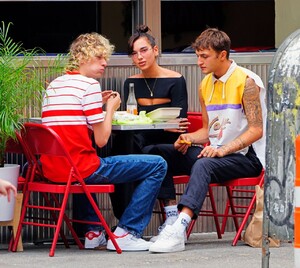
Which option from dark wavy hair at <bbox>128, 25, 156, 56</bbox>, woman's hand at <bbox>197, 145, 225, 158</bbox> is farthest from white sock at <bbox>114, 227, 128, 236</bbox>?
dark wavy hair at <bbox>128, 25, 156, 56</bbox>

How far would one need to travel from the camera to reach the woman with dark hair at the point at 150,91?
27.6 feet

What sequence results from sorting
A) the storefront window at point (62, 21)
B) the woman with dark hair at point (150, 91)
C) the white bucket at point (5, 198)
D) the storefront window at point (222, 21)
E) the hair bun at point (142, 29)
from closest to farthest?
1. the white bucket at point (5, 198)
2. the woman with dark hair at point (150, 91)
3. the hair bun at point (142, 29)
4. the storefront window at point (62, 21)
5. the storefront window at point (222, 21)

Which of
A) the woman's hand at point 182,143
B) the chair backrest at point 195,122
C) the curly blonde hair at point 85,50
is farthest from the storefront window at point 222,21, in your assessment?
the curly blonde hair at point 85,50

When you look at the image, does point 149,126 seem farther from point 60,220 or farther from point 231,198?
point 231,198

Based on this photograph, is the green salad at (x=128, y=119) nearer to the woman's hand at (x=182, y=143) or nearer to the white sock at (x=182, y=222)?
the woman's hand at (x=182, y=143)

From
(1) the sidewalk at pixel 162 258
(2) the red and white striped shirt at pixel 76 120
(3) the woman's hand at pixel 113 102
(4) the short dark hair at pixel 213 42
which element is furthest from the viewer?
(4) the short dark hair at pixel 213 42

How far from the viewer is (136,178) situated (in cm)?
778

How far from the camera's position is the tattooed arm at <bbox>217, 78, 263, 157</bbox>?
312 inches

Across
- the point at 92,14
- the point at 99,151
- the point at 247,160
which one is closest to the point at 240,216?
the point at 247,160

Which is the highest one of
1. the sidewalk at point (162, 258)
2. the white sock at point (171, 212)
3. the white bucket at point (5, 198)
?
the white bucket at point (5, 198)

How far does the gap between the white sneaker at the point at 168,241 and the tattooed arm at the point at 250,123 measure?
693 mm

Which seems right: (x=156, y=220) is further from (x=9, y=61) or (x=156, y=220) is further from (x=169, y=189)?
(x=9, y=61)

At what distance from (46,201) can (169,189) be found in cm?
92

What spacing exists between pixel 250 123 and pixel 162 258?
4.04ft
